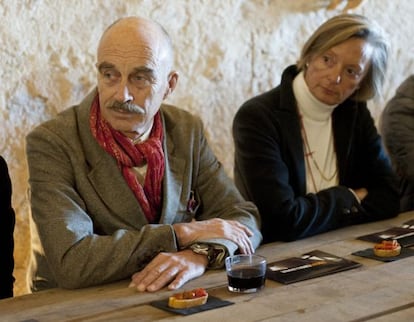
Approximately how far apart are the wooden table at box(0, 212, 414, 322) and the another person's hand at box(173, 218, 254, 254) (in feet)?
0.32

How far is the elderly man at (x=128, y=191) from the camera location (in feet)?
6.23

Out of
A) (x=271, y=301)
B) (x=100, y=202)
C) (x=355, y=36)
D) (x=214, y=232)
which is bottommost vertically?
(x=271, y=301)

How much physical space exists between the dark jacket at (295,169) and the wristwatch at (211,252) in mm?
378

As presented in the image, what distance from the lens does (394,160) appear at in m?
3.08

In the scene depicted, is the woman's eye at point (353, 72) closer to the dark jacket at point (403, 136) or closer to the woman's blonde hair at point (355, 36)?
the woman's blonde hair at point (355, 36)

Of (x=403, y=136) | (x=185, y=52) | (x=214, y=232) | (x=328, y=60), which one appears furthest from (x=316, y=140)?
(x=214, y=232)

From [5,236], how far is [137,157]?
40 centimetres

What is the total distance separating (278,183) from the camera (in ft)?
8.09

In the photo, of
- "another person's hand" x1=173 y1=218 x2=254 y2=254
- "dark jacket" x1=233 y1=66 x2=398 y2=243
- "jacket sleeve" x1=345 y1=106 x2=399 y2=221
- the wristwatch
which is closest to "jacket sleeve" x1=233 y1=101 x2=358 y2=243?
"dark jacket" x1=233 y1=66 x2=398 y2=243

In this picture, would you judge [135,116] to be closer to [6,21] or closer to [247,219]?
[247,219]

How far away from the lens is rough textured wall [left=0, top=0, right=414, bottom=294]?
264 centimetres

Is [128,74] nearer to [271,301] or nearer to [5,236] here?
[5,236]

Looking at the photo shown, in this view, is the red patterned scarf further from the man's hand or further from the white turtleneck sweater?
the white turtleneck sweater

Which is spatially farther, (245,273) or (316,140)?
(316,140)
